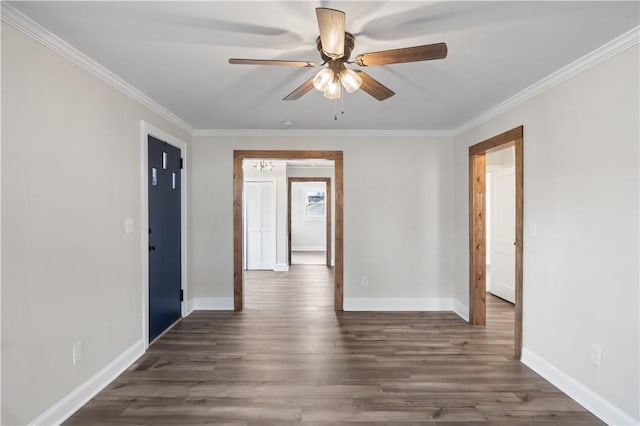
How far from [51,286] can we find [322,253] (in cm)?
882

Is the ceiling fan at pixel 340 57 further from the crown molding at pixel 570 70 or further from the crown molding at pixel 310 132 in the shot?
the crown molding at pixel 310 132

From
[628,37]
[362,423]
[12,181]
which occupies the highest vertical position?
[628,37]

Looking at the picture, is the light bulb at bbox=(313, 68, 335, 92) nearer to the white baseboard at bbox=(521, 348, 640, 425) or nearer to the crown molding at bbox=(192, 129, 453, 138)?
the crown molding at bbox=(192, 129, 453, 138)

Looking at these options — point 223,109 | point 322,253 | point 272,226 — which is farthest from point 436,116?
point 322,253

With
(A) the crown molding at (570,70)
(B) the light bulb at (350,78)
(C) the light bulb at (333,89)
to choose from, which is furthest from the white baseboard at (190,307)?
(A) the crown molding at (570,70)

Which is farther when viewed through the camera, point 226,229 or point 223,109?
point 226,229

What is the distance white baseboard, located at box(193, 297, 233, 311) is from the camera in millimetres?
4484

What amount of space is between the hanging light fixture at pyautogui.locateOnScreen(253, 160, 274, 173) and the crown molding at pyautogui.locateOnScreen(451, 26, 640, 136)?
15.0 feet

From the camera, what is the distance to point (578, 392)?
7.88 feet

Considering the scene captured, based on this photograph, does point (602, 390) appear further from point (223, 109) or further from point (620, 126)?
point (223, 109)

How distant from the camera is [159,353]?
3.15 meters

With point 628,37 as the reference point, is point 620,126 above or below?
below

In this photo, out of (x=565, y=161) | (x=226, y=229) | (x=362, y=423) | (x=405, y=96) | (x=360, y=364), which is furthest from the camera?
(x=226, y=229)

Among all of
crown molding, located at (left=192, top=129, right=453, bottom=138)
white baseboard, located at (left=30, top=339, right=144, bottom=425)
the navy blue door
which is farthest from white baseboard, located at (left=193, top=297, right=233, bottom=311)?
crown molding, located at (left=192, top=129, right=453, bottom=138)
